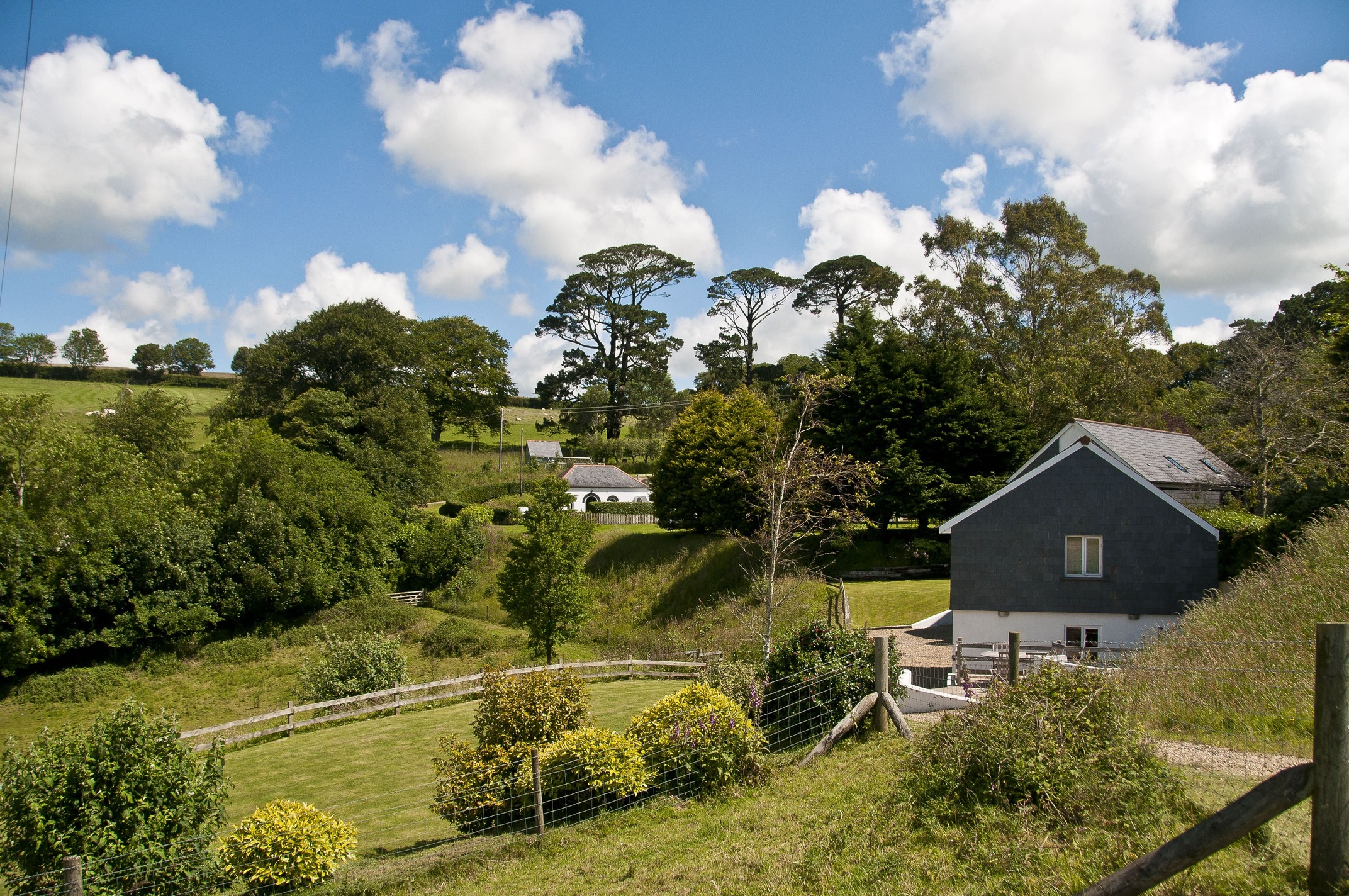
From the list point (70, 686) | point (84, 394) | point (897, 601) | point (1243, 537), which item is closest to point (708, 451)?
point (897, 601)

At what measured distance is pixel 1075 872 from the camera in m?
5.07

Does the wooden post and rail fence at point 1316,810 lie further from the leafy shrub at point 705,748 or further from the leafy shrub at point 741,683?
the leafy shrub at point 741,683

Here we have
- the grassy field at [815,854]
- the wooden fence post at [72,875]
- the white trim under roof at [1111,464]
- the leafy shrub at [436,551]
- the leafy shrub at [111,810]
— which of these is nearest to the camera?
the grassy field at [815,854]

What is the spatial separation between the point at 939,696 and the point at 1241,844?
303 inches

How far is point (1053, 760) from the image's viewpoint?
19.7ft

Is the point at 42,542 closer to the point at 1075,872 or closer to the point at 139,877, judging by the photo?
the point at 139,877

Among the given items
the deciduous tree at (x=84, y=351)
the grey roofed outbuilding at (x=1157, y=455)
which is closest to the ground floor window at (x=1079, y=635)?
the grey roofed outbuilding at (x=1157, y=455)

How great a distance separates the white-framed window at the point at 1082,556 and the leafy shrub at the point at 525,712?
15.5 meters

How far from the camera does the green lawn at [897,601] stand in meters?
28.2

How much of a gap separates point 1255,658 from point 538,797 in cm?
916

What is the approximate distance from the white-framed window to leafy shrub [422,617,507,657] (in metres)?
22.2

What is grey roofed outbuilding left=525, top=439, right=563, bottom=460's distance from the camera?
63.6 m

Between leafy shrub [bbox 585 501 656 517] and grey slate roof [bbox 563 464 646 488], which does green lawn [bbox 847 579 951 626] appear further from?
grey slate roof [bbox 563 464 646 488]

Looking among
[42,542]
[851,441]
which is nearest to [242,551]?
[42,542]
